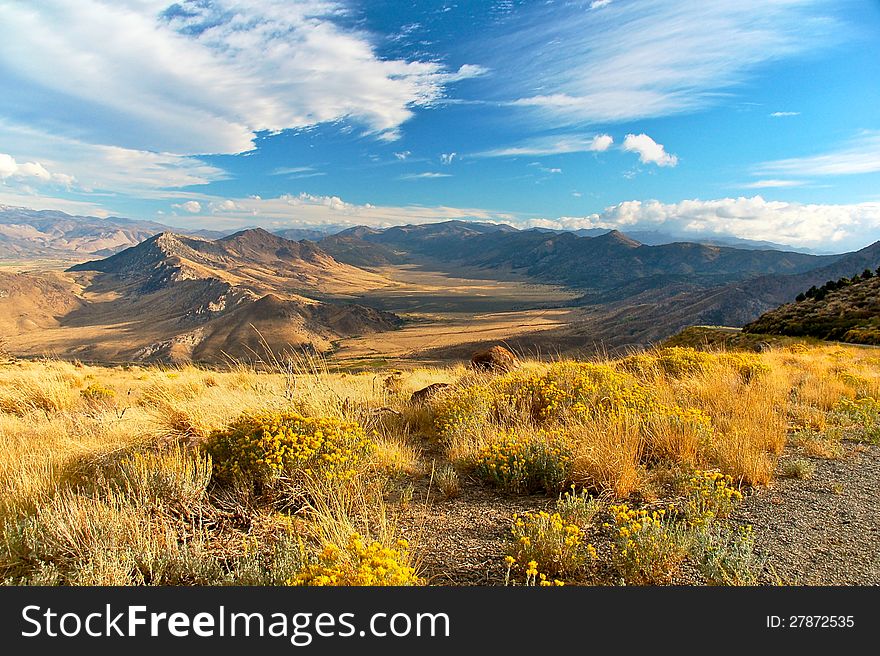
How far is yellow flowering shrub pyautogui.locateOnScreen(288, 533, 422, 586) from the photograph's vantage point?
237cm

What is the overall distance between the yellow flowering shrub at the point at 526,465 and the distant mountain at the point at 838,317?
25.9 metres

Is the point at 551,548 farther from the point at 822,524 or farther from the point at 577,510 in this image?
the point at 822,524

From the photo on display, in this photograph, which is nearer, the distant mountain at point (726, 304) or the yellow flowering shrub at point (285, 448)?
the yellow flowering shrub at point (285, 448)

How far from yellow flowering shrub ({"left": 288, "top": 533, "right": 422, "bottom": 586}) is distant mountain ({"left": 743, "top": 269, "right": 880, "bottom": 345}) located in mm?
28200

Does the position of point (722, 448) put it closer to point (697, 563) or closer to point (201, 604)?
point (697, 563)

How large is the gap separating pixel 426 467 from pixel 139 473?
268 centimetres

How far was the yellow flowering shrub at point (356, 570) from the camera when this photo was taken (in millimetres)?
2367

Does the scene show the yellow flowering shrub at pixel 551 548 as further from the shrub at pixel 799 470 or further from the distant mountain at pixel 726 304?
the distant mountain at pixel 726 304

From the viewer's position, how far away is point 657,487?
13.8ft

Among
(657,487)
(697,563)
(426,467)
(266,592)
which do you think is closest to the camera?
(266,592)

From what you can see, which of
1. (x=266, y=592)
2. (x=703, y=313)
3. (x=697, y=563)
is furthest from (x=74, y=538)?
(x=703, y=313)

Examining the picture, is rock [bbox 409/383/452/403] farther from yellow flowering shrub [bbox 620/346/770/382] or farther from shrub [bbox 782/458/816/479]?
shrub [bbox 782/458/816/479]

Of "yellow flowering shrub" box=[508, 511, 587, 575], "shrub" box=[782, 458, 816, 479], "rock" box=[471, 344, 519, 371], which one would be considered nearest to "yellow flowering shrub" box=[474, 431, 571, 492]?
"yellow flowering shrub" box=[508, 511, 587, 575]

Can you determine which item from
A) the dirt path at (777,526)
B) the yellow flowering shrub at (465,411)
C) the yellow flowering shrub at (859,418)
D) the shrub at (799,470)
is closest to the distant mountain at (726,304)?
the yellow flowering shrub at (859,418)
